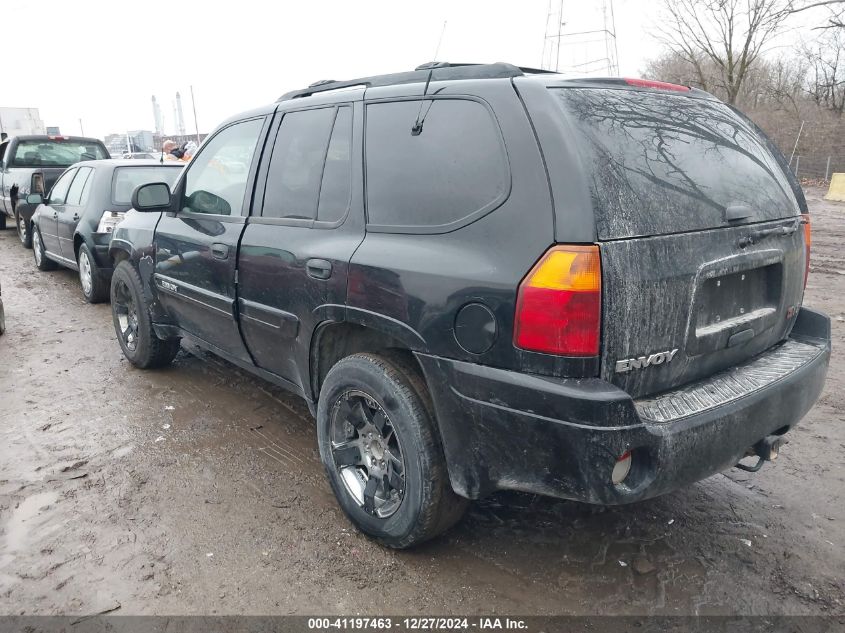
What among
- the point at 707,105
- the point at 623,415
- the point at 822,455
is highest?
the point at 707,105

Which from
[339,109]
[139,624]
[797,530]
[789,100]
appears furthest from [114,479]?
[789,100]

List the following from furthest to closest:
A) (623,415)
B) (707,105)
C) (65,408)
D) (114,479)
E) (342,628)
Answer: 1. (65,408)
2. (114,479)
3. (707,105)
4. (342,628)
5. (623,415)

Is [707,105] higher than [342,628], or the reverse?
[707,105]

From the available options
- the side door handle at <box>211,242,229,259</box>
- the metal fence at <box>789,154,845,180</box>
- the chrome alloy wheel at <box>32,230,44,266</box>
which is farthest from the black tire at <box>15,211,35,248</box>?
the metal fence at <box>789,154,845,180</box>

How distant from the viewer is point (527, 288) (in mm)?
2088

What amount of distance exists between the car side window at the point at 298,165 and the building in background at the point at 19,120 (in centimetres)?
4747

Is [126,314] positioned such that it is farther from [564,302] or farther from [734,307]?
→ [734,307]

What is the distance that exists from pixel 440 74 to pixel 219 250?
66.4 inches

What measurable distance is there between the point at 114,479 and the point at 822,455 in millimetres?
3972

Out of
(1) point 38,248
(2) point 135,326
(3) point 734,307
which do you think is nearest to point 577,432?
(3) point 734,307

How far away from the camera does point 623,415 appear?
203 centimetres

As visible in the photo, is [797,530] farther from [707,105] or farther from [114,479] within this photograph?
[114,479]

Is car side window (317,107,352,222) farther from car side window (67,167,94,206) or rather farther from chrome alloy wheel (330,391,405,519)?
car side window (67,167,94,206)

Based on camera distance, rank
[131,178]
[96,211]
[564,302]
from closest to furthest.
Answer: [564,302] < [96,211] < [131,178]
